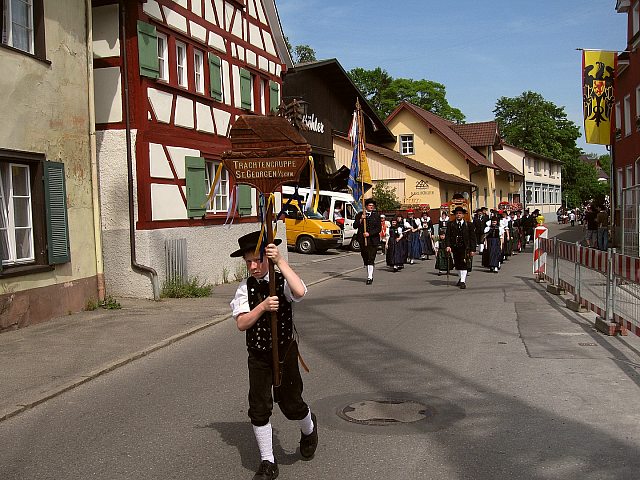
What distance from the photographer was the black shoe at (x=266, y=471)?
4.34 metres

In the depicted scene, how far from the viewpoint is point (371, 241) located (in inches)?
656

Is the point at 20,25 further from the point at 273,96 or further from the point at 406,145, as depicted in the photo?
the point at 406,145

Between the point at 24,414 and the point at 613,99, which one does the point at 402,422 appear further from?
the point at 613,99

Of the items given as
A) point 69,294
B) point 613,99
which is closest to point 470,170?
point 613,99

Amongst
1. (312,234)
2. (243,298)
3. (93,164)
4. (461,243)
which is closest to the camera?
(243,298)

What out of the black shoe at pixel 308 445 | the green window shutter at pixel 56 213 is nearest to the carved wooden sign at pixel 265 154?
the black shoe at pixel 308 445

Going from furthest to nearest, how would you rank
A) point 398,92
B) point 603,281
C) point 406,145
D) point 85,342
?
point 398,92, point 406,145, point 603,281, point 85,342

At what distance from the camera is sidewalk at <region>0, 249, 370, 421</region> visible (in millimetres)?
7066

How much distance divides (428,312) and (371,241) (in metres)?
5.23

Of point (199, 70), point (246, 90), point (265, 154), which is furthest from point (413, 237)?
point (265, 154)

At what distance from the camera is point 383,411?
5.82 meters

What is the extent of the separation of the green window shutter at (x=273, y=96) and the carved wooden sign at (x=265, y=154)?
15.3m

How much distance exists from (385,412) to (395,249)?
14.4 metres

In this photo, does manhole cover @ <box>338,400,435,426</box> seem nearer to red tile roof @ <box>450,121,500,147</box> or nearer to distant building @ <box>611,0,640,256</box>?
distant building @ <box>611,0,640,256</box>
